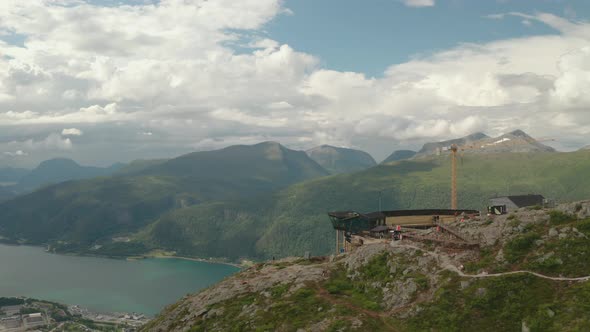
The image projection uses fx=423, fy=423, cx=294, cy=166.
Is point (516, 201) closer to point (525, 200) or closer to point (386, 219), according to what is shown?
point (525, 200)

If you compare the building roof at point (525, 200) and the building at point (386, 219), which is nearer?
the building at point (386, 219)

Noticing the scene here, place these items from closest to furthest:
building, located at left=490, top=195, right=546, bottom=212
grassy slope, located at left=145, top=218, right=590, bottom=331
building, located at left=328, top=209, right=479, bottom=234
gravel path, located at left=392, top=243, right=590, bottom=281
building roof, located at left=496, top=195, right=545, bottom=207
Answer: grassy slope, located at left=145, top=218, right=590, bottom=331 → gravel path, located at left=392, top=243, right=590, bottom=281 → building, located at left=328, top=209, right=479, bottom=234 → building, located at left=490, top=195, right=546, bottom=212 → building roof, located at left=496, top=195, right=545, bottom=207

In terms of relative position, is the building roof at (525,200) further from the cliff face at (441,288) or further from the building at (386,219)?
the cliff face at (441,288)

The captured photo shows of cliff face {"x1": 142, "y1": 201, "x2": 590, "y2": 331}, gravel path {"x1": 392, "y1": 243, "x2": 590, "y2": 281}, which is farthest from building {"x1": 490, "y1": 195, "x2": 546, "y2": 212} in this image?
gravel path {"x1": 392, "y1": 243, "x2": 590, "y2": 281}

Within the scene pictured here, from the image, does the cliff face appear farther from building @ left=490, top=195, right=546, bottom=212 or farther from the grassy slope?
building @ left=490, top=195, right=546, bottom=212

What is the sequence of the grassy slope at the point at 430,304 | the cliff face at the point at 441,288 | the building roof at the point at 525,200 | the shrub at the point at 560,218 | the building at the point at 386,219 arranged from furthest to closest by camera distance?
the building roof at the point at 525,200 → the building at the point at 386,219 → the shrub at the point at 560,218 → the cliff face at the point at 441,288 → the grassy slope at the point at 430,304

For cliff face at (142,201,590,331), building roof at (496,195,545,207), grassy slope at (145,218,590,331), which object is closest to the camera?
grassy slope at (145,218,590,331)

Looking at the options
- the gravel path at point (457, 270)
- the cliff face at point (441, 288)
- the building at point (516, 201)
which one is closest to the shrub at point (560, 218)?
the cliff face at point (441, 288)

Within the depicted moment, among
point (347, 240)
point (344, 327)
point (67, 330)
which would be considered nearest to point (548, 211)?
point (344, 327)

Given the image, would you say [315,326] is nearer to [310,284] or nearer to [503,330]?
[310,284]
